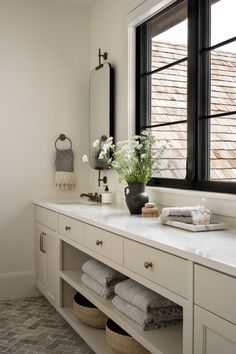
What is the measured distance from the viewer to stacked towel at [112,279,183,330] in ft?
6.09

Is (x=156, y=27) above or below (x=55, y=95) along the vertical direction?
above

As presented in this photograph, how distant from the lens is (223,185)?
2.16 m

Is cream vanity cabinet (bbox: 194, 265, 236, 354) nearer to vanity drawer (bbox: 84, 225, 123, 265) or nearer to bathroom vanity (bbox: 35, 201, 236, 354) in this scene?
bathroom vanity (bbox: 35, 201, 236, 354)

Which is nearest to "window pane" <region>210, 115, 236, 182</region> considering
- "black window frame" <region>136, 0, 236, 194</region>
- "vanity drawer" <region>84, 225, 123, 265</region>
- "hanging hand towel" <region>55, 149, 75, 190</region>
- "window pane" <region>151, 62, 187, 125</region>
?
"black window frame" <region>136, 0, 236, 194</region>

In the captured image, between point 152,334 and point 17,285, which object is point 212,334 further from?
point 17,285

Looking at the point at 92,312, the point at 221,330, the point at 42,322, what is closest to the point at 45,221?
the point at 42,322

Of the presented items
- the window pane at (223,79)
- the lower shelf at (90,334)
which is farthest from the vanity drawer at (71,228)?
the window pane at (223,79)

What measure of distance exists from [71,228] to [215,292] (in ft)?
4.78

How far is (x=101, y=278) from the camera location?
2342mm

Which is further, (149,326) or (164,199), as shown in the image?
(164,199)

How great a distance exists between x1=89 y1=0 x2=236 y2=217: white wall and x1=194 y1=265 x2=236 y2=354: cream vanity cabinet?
918mm

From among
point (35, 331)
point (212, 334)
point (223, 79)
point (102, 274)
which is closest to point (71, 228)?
point (102, 274)

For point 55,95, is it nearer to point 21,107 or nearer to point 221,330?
point 21,107

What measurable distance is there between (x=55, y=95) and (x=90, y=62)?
0.45m
